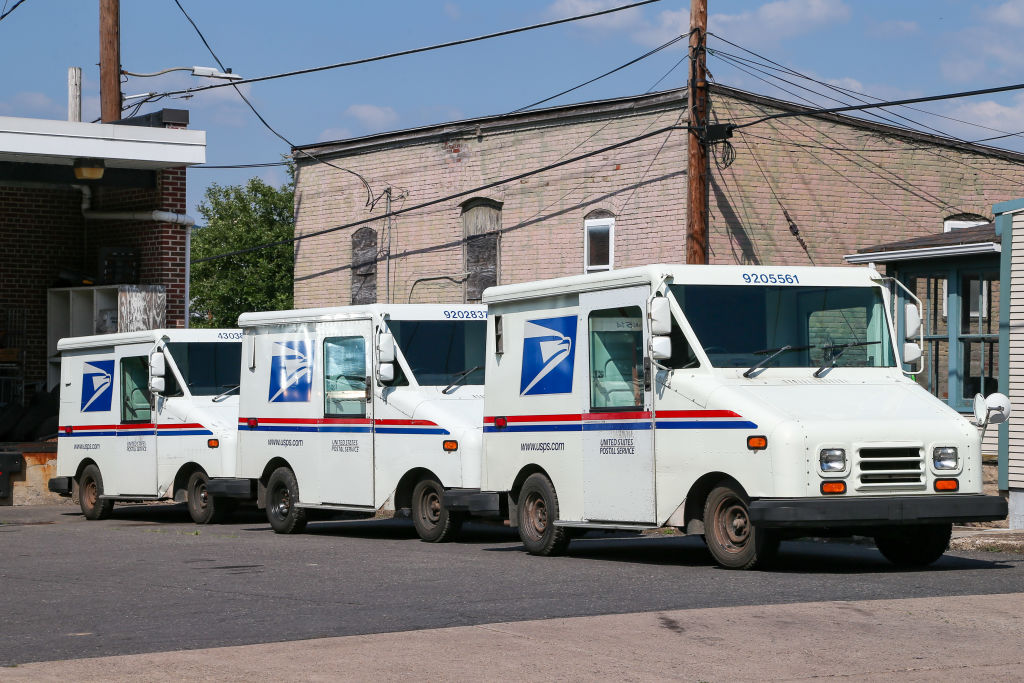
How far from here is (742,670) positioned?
8008mm

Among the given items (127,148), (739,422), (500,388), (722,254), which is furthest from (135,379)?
(739,422)

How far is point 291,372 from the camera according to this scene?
18.4 metres

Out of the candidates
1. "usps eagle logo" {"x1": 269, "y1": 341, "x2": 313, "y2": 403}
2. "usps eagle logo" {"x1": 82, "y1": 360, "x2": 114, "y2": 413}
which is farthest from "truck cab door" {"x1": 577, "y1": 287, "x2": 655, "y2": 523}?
"usps eagle logo" {"x1": 82, "y1": 360, "x2": 114, "y2": 413}

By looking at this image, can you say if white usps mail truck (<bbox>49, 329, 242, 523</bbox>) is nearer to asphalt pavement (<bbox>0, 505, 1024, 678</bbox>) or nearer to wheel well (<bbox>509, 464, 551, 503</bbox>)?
asphalt pavement (<bbox>0, 505, 1024, 678</bbox>)

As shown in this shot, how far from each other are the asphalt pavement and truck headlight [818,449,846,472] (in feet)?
2.70

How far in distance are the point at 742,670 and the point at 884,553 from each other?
19.4 feet

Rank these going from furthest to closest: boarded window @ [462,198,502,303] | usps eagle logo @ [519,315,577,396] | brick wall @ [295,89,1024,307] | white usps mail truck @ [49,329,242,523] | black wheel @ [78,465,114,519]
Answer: boarded window @ [462,198,502,303], brick wall @ [295,89,1024,307], black wheel @ [78,465,114,519], white usps mail truck @ [49,329,242,523], usps eagle logo @ [519,315,577,396]

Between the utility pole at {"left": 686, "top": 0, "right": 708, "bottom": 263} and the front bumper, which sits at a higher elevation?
the utility pole at {"left": 686, "top": 0, "right": 708, "bottom": 263}

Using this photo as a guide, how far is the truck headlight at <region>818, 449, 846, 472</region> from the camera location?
1218cm

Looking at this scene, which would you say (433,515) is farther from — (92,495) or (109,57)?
(109,57)

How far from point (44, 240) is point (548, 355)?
54.6ft

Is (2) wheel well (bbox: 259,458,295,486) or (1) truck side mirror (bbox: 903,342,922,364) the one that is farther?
(2) wheel well (bbox: 259,458,295,486)

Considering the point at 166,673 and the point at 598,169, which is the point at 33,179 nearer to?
the point at 598,169

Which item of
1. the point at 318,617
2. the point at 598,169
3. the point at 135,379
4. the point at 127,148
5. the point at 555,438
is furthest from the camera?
the point at 598,169
